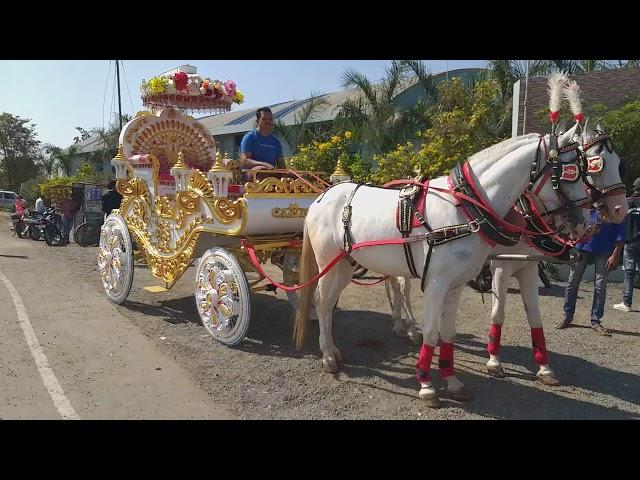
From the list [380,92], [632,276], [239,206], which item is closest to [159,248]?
[239,206]

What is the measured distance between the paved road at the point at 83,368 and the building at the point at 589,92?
28.2 ft

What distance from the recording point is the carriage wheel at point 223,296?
15.7ft

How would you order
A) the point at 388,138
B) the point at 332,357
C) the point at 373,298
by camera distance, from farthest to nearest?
the point at 388,138, the point at 373,298, the point at 332,357

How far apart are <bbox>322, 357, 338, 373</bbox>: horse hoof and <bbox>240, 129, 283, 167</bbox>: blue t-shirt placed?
2.52 metres

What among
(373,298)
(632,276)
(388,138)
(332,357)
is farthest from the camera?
(388,138)

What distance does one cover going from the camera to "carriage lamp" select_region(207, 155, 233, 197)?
5047mm

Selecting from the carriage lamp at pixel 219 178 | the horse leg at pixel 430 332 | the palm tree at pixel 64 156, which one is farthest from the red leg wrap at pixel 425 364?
the palm tree at pixel 64 156

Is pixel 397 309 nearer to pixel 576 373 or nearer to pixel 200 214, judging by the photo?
pixel 576 373

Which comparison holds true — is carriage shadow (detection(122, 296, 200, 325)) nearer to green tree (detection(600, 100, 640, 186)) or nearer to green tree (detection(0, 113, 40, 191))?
green tree (detection(600, 100, 640, 186))

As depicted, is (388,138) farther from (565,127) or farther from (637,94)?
(565,127)

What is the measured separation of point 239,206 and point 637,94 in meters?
9.87

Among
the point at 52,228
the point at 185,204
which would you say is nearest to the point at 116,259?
the point at 185,204

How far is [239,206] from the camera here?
4.85m

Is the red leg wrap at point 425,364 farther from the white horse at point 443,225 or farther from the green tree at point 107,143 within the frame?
the green tree at point 107,143
